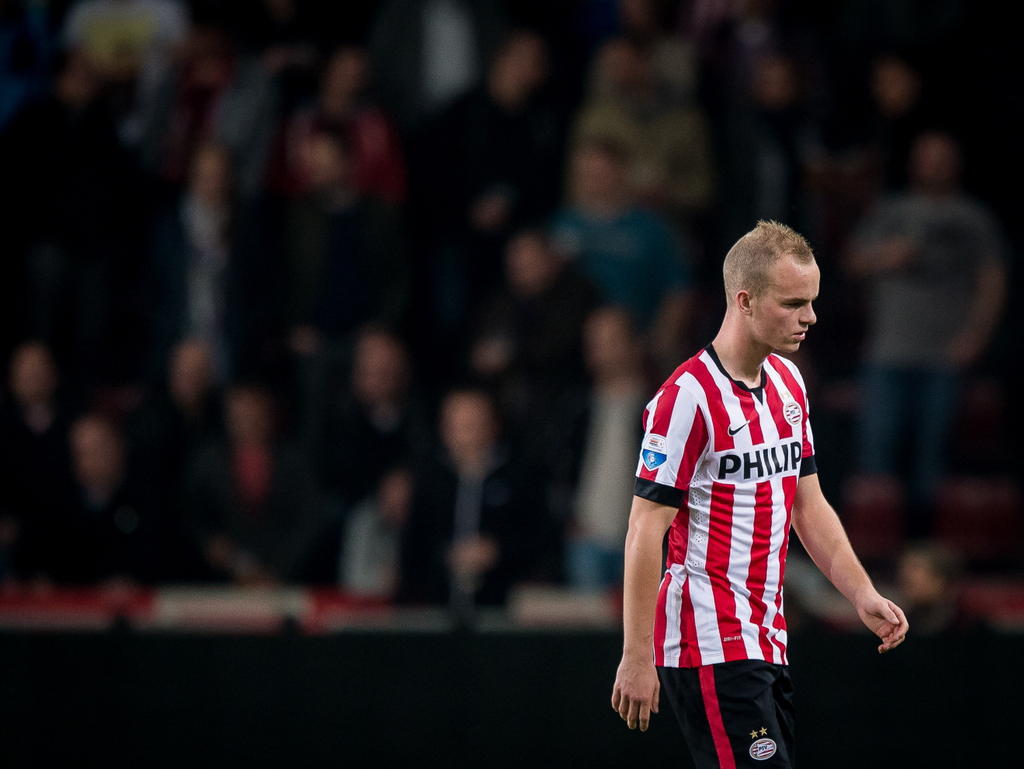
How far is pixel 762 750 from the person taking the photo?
3.97 meters

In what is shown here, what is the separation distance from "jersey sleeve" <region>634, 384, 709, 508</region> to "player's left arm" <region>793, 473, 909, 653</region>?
444 mm

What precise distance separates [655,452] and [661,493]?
0.34 feet

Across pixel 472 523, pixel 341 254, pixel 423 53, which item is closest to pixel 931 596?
pixel 472 523

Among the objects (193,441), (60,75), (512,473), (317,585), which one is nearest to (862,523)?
(512,473)

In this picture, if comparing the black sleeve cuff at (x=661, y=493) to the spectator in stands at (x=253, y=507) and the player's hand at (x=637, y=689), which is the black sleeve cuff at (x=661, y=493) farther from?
the spectator in stands at (x=253, y=507)

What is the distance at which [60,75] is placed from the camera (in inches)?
380

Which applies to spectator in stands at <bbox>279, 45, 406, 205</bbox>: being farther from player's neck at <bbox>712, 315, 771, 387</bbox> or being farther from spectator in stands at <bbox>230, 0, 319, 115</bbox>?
player's neck at <bbox>712, 315, 771, 387</bbox>

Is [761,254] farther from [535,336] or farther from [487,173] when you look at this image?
[487,173]

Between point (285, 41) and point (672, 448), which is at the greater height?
point (285, 41)

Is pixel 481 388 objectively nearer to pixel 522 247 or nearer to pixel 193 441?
pixel 522 247

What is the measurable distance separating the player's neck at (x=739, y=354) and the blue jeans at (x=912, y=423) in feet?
15.4

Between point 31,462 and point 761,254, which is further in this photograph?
point 31,462

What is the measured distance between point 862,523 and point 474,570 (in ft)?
7.73

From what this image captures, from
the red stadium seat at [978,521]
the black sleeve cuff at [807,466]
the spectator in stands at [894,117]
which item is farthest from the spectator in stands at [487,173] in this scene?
the black sleeve cuff at [807,466]
